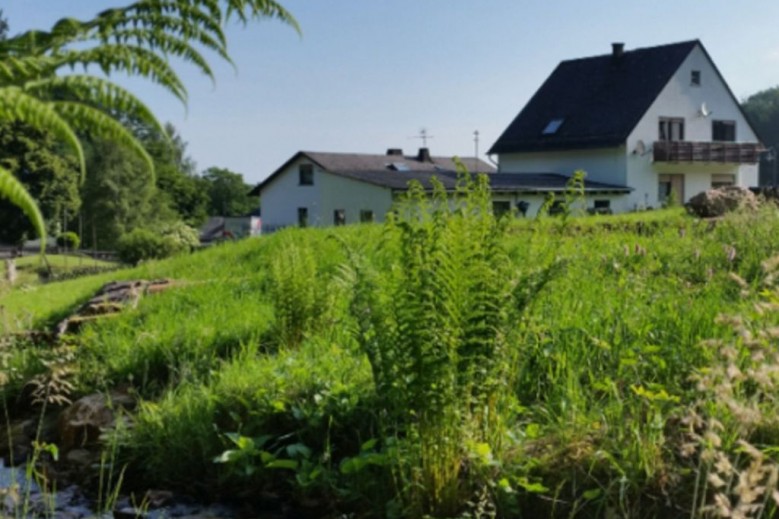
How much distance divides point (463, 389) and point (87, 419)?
252cm

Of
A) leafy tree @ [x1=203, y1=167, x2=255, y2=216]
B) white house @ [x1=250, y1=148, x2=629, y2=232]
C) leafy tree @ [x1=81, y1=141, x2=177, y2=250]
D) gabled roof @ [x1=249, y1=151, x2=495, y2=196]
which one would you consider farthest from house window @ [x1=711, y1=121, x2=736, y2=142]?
leafy tree @ [x1=203, y1=167, x2=255, y2=216]

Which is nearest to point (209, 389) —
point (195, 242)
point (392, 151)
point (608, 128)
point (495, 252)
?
point (495, 252)

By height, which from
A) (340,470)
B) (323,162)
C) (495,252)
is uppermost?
(323,162)

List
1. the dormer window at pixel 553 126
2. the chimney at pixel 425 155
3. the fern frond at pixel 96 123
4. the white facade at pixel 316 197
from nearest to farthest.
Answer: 1. the fern frond at pixel 96 123
2. the white facade at pixel 316 197
3. the dormer window at pixel 553 126
4. the chimney at pixel 425 155

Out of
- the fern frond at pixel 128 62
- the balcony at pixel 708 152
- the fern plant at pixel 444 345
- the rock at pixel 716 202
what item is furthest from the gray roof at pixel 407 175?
the fern frond at pixel 128 62

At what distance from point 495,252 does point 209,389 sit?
1858 mm

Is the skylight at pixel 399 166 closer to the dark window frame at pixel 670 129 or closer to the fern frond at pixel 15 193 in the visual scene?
the dark window frame at pixel 670 129

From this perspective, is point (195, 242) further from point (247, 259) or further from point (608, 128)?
point (247, 259)

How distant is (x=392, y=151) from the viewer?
48031 mm

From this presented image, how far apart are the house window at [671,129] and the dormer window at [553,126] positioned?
13.8 ft

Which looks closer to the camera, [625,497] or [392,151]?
[625,497]

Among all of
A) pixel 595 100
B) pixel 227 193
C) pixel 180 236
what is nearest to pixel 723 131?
pixel 595 100

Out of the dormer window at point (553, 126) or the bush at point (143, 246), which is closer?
the bush at point (143, 246)

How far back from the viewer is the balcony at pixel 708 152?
38.0 m
